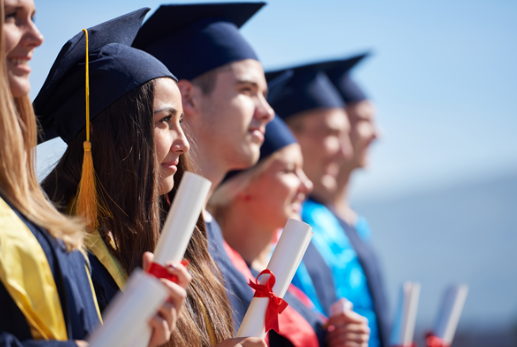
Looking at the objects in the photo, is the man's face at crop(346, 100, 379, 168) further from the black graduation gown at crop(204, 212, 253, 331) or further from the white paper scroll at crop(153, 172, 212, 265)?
the white paper scroll at crop(153, 172, 212, 265)

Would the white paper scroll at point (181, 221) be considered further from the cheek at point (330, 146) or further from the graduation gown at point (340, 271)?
the cheek at point (330, 146)

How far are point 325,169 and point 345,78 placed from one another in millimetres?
1179

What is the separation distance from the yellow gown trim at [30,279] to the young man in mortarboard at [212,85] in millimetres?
1172

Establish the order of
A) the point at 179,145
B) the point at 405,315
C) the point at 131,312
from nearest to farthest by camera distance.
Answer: the point at 131,312, the point at 179,145, the point at 405,315

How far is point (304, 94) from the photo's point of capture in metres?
4.35

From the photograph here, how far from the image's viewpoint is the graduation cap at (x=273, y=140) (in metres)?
3.25

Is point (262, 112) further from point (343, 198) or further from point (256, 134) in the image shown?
point (343, 198)

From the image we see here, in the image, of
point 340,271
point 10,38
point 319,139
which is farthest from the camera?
point 319,139

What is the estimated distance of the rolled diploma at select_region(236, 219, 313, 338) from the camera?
1.74 m

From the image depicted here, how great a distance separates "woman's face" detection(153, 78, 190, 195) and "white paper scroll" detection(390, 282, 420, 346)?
1479 millimetres

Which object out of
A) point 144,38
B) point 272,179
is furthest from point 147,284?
point 272,179

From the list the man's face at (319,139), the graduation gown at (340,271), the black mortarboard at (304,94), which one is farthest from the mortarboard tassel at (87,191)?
the man's face at (319,139)

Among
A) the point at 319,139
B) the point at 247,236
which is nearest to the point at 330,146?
the point at 319,139

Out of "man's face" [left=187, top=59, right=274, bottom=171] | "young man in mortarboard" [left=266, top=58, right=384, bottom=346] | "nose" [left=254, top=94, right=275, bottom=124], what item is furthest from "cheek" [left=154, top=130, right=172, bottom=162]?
"young man in mortarboard" [left=266, top=58, right=384, bottom=346]
